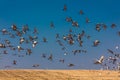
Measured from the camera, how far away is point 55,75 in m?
43.6

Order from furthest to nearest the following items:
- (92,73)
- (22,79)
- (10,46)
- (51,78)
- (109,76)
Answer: (92,73)
(109,76)
(51,78)
(22,79)
(10,46)

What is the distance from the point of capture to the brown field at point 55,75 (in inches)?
1551

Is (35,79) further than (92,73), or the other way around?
(92,73)

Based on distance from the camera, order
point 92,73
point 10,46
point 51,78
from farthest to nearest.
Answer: point 92,73 → point 51,78 → point 10,46

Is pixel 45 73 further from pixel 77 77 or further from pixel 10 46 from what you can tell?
pixel 10 46

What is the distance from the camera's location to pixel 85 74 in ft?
151

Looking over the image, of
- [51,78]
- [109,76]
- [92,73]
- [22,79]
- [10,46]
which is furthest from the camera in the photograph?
[92,73]

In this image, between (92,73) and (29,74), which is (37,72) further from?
(92,73)

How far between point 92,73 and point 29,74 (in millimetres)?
9553

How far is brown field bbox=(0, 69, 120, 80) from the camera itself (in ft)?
129

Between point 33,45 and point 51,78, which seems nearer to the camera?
point 33,45

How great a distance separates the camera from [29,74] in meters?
41.4

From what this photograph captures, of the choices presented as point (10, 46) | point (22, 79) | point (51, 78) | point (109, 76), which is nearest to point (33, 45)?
point (10, 46)

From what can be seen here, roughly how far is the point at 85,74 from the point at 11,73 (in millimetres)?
10418
